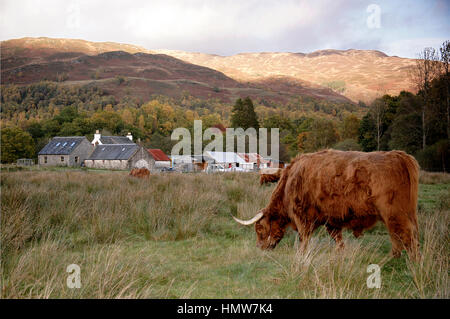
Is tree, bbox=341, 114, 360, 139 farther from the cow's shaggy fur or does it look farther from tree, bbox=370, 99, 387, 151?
the cow's shaggy fur

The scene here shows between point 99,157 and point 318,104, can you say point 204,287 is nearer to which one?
point 99,157

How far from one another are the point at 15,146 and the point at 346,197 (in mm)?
74581

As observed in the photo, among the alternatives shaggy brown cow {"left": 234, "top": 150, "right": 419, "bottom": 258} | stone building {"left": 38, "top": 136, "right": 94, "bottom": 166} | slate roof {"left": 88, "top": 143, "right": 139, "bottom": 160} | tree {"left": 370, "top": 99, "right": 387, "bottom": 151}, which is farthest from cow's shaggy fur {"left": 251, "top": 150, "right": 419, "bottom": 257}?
stone building {"left": 38, "top": 136, "right": 94, "bottom": 166}

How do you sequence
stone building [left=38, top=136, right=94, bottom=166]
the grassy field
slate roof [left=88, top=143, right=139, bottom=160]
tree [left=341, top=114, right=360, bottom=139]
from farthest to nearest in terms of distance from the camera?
tree [left=341, top=114, right=360, bottom=139] < stone building [left=38, top=136, right=94, bottom=166] < slate roof [left=88, top=143, right=139, bottom=160] < the grassy field

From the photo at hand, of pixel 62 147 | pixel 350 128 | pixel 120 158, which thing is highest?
pixel 350 128

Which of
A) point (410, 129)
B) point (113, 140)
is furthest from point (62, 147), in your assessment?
point (410, 129)

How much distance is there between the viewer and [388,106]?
46656 millimetres

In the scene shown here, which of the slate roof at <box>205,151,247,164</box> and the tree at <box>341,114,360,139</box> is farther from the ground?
the tree at <box>341,114,360,139</box>

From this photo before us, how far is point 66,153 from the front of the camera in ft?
190

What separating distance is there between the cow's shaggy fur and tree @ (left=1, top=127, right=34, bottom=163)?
70684 mm

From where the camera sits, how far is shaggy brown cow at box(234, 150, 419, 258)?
4.48m

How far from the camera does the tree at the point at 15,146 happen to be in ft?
207

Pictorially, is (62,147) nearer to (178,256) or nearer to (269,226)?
(178,256)
